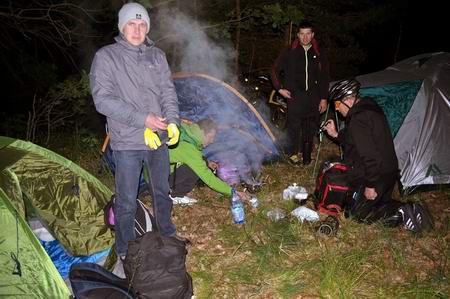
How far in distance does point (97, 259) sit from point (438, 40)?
77.0 ft

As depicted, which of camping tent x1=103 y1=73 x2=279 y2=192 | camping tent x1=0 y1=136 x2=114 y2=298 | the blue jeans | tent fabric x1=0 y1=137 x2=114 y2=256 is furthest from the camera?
camping tent x1=103 y1=73 x2=279 y2=192

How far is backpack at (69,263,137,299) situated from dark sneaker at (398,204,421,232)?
9.62 feet

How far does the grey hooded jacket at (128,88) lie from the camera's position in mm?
2885

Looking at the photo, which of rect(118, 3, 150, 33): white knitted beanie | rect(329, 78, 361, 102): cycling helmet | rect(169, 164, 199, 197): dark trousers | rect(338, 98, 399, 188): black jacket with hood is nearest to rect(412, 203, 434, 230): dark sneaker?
rect(338, 98, 399, 188): black jacket with hood

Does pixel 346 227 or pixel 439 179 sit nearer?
pixel 346 227

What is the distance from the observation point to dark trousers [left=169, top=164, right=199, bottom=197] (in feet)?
15.3

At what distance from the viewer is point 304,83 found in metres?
5.37

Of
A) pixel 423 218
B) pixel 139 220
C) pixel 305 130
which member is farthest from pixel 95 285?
pixel 305 130

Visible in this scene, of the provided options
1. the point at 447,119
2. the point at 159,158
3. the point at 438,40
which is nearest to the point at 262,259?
the point at 159,158

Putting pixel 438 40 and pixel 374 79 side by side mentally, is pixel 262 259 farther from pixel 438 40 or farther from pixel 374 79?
pixel 438 40

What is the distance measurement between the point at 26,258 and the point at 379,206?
11.5ft

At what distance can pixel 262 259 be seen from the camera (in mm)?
3557

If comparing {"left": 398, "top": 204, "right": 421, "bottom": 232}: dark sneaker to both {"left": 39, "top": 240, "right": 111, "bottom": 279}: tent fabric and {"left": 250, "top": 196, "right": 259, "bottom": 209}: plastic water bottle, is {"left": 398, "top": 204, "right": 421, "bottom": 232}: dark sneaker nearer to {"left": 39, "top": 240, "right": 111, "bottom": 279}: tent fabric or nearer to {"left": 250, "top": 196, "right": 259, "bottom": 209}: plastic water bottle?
{"left": 250, "top": 196, "right": 259, "bottom": 209}: plastic water bottle

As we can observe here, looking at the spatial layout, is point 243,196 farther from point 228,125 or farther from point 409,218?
point 409,218
